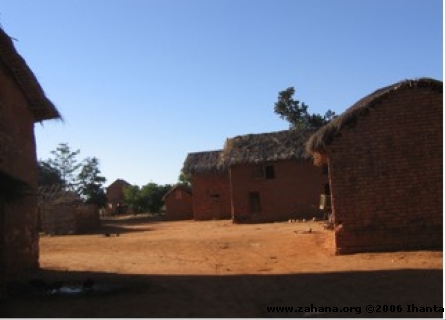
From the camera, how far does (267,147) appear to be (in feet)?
110

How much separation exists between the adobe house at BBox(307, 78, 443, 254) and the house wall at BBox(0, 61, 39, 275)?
707cm

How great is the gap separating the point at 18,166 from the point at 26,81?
1964mm

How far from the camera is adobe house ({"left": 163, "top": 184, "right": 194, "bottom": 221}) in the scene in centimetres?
4331

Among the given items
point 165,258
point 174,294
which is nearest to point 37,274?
point 165,258

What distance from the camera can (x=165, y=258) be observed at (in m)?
14.3

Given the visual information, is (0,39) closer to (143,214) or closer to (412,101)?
(412,101)

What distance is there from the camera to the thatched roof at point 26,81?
36.4 feet

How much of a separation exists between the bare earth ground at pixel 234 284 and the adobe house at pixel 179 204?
28.3 meters

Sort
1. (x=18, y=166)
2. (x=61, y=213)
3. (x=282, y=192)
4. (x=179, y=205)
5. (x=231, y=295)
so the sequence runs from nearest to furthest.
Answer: (x=231, y=295)
(x=18, y=166)
(x=61, y=213)
(x=282, y=192)
(x=179, y=205)

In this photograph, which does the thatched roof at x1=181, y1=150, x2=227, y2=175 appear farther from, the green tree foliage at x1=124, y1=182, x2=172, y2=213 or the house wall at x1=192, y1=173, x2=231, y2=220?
the green tree foliage at x1=124, y1=182, x2=172, y2=213

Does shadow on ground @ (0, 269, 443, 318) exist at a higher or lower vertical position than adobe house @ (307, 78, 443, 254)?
lower

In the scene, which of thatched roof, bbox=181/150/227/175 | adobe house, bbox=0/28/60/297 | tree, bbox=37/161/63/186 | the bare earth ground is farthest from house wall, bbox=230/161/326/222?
tree, bbox=37/161/63/186

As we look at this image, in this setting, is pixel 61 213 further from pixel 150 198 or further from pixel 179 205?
pixel 150 198

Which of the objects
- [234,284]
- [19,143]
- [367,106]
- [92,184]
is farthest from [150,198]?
[234,284]
